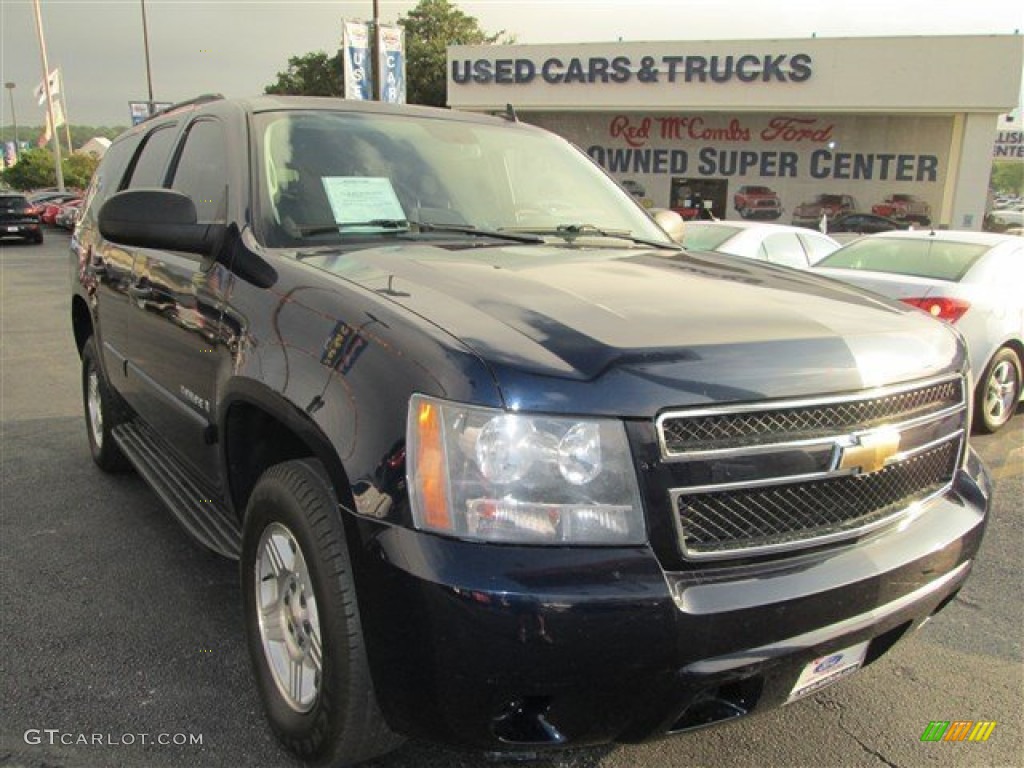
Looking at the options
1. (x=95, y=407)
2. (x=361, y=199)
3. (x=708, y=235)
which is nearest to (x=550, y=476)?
(x=361, y=199)

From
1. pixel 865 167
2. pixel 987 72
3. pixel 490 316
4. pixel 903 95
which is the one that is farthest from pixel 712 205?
pixel 490 316

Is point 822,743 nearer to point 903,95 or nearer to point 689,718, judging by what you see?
point 689,718

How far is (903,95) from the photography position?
1013 inches

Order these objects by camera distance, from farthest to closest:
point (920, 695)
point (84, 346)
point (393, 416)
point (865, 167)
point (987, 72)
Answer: point (865, 167) → point (987, 72) → point (84, 346) → point (920, 695) → point (393, 416)

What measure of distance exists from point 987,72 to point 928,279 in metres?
23.5

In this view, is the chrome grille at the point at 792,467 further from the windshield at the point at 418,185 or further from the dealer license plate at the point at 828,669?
the windshield at the point at 418,185

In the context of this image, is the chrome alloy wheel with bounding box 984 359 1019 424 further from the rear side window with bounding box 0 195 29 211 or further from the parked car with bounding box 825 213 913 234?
the rear side window with bounding box 0 195 29 211

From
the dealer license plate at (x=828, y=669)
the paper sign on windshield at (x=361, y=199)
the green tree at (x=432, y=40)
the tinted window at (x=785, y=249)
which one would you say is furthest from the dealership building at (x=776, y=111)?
the dealer license plate at (x=828, y=669)

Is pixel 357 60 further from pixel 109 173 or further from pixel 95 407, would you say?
pixel 95 407

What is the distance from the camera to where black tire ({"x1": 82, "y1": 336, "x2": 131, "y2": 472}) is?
176 inches

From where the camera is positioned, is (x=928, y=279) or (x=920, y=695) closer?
(x=920, y=695)

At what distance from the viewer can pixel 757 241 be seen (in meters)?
8.84

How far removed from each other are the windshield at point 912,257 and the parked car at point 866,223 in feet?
69.8

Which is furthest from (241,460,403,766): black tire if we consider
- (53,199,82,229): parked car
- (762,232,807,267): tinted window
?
(53,199,82,229): parked car
